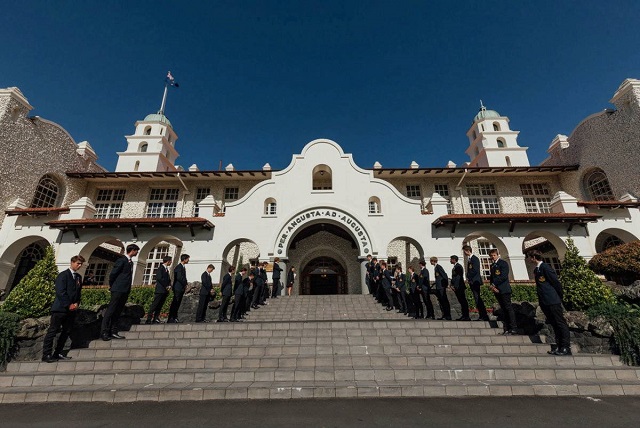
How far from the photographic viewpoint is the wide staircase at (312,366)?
4590mm

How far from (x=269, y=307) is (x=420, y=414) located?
953 cm

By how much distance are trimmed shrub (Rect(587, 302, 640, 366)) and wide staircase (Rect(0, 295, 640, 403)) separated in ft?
1.11

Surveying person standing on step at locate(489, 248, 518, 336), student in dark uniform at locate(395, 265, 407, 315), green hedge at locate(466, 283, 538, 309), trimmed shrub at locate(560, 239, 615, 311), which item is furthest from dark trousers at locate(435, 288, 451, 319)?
green hedge at locate(466, 283, 538, 309)

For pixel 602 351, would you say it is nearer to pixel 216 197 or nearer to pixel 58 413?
pixel 58 413

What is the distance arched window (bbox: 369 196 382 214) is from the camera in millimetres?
17422

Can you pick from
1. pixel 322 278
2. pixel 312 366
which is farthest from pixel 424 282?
pixel 322 278

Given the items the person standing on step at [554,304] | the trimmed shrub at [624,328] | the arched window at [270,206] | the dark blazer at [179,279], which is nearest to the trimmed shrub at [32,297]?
the dark blazer at [179,279]

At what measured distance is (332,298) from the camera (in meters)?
14.2

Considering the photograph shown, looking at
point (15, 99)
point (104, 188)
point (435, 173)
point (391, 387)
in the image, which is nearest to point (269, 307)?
point (391, 387)

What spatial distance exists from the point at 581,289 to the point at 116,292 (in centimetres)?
1164

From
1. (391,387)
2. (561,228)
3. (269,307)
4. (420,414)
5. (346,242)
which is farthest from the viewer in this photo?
(346,242)

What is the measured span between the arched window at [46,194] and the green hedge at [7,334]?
56.6 feet

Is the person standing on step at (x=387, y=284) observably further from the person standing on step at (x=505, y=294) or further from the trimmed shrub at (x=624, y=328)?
the trimmed shrub at (x=624, y=328)

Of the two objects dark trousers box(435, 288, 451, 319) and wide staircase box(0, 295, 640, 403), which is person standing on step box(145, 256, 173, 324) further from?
dark trousers box(435, 288, 451, 319)
